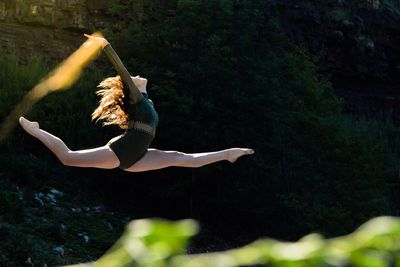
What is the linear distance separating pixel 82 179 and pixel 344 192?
3844mm

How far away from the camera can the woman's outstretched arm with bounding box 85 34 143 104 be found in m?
5.11

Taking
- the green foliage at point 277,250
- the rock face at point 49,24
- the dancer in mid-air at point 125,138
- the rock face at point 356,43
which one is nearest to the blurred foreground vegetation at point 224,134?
the rock face at point 49,24

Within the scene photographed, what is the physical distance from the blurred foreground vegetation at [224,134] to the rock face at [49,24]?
1.19m

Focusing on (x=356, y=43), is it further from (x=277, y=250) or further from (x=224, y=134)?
(x=277, y=250)

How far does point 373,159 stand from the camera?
14867mm

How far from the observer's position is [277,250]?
1.88 feet

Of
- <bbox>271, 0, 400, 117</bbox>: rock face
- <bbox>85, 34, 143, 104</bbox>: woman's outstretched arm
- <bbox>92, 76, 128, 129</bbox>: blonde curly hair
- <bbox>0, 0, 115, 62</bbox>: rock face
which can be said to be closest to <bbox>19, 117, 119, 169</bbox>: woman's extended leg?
<bbox>92, 76, 128, 129</bbox>: blonde curly hair

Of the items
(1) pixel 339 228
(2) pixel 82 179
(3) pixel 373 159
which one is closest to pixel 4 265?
(2) pixel 82 179

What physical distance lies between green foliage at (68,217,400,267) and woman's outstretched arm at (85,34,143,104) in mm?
4538

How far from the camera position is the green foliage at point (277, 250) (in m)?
0.56

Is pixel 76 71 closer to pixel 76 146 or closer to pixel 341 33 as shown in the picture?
pixel 76 146

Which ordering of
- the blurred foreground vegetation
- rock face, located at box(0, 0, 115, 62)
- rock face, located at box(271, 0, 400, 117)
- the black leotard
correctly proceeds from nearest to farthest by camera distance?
the black leotard, the blurred foreground vegetation, rock face, located at box(0, 0, 115, 62), rock face, located at box(271, 0, 400, 117)

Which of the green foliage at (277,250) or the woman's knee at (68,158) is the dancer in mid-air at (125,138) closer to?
the woman's knee at (68,158)

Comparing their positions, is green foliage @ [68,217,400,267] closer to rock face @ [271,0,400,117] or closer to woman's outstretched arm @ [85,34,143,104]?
woman's outstretched arm @ [85,34,143,104]
